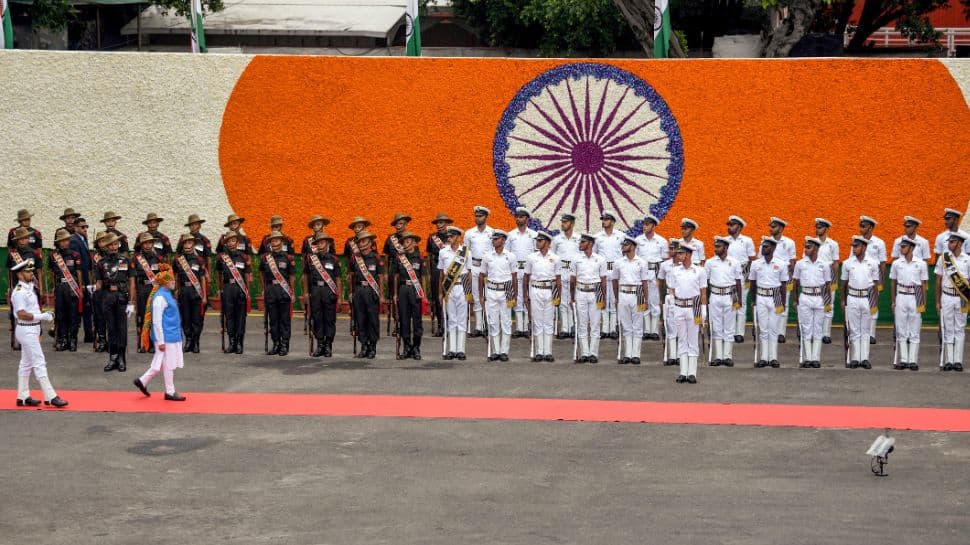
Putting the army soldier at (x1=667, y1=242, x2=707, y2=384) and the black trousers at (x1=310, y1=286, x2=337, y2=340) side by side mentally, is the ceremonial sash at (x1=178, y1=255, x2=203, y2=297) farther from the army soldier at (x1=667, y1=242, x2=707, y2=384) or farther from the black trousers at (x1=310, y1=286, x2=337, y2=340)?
the army soldier at (x1=667, y1=242, x2=707, y2=384)

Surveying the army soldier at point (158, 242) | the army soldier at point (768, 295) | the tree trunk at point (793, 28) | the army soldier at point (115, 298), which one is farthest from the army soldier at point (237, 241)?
the tree trunk at point (793, 28)

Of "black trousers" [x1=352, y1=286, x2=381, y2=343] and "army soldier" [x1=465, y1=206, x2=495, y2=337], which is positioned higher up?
"army soldier" [x1=465, y1=206, x2=495, y2=337]

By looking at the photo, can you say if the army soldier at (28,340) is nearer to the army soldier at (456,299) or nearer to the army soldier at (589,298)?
the army soldier at (456,299)

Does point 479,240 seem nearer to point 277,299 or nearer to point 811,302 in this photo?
point 277,299

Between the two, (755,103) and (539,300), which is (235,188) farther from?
(755,103)

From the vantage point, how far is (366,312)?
20562 millimetres

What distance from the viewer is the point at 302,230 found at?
2502cm

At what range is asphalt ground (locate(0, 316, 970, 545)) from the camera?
12.0 metres

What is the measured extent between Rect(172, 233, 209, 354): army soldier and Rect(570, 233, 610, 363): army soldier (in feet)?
18.1

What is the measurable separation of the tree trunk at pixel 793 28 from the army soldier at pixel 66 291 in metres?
16.0

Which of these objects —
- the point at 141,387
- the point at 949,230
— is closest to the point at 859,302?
the point at 949,230

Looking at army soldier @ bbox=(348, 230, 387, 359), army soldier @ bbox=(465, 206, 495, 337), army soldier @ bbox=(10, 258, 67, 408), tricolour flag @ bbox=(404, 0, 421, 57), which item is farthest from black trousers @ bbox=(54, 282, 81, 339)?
tricolour flag @ bbox=(404, 0, 421, 57)

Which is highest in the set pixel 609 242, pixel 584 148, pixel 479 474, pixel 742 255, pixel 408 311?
pixel 584 148

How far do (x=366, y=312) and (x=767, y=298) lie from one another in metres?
5.77
